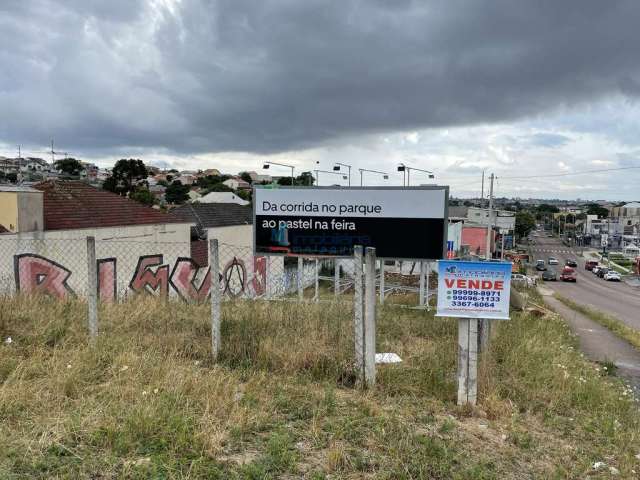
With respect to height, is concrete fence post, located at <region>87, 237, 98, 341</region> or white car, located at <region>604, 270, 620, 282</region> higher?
concrete fence post, located at <region>87, 237, 98, 341</region>

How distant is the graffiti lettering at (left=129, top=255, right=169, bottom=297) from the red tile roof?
1.81m

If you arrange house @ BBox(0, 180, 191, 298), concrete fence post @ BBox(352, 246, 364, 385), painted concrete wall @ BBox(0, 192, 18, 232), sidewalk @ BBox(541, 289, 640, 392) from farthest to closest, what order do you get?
painted concrete wall @ BBox(0, 192, 18, 232), house @ BBox(0, 180, 191, 298), sidewalk @ BBox(541, 289, 640, 392), concrete fence post @ BBox(352, 246, 364, 385)

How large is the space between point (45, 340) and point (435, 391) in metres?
4.23

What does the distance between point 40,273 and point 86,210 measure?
148 inches

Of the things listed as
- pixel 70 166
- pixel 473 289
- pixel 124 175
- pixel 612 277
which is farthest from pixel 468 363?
pixel 70 166

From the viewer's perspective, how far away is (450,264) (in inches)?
174

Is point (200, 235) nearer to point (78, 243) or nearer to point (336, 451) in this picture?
point (78, 243)

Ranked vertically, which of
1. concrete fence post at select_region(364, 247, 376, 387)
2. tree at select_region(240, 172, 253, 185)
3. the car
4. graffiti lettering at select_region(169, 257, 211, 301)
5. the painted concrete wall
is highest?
tree at select_region(240, 172, 253, 185)

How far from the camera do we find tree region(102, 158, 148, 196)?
67081mm

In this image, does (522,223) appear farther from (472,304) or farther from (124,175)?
(472,304)

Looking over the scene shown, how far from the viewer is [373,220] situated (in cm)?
870

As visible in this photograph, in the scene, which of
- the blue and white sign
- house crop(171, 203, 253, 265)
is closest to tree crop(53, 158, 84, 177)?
house crop(171, 203, 253, 265)

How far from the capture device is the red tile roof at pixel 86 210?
14.3 m

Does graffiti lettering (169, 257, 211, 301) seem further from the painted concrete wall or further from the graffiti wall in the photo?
the painted concrete wall
